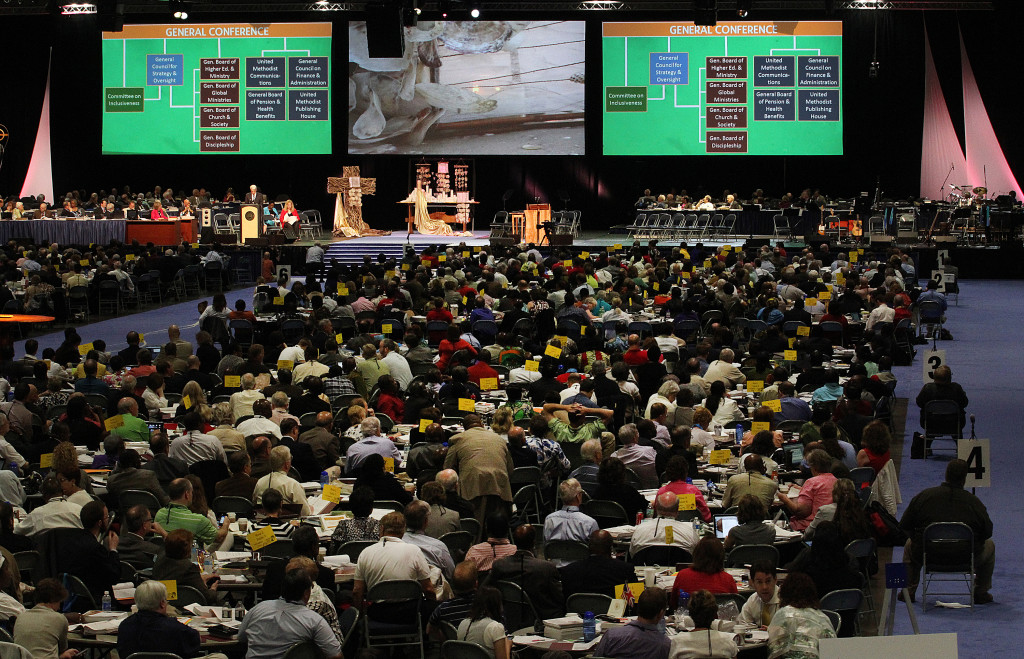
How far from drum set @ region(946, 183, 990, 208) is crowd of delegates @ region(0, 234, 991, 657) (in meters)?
13.8

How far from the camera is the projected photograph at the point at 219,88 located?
34.9 m

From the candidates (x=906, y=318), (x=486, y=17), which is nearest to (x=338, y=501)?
(x=906, y=318)

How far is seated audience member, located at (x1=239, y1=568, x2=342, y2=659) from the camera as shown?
728 centimetres

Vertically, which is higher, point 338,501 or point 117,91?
point 117,91

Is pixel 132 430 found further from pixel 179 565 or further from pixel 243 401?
pixel 179 565

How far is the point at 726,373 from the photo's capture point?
48.0 feet

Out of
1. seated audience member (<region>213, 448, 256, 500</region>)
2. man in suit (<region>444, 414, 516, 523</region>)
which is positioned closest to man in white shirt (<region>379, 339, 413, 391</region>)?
man in suit (<region>444, 414, 516, 523</region>)

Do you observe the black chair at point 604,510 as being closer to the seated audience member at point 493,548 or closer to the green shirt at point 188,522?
the seated audience member at point 493,548

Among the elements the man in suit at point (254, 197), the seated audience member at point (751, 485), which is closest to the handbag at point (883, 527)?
the seated audience member at point (751, 485)

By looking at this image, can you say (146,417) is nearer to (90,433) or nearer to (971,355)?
(90,433)

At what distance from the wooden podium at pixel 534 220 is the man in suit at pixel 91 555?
23527 millimetres

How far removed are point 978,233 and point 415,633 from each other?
28159 millimetres

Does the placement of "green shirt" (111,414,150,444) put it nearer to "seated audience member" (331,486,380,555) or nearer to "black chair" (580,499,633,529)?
Answer: "seated audience member" (331,486,380,555)

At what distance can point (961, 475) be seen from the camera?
1006 cm
